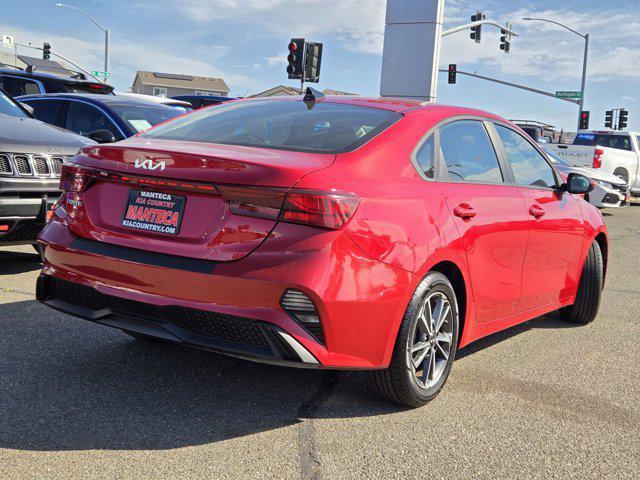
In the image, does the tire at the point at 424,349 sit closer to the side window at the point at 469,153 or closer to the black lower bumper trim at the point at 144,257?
the side window at the point at 469,153

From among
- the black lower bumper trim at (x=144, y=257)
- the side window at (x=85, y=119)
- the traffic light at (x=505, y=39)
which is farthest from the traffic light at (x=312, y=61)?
the traffic light at (x=505, y=39)

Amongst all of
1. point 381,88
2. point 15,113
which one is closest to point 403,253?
point 15,113

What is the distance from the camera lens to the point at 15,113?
7.42 metres

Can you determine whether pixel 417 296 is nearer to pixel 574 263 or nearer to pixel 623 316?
pixel 574 263

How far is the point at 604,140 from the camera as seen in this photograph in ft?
68.9

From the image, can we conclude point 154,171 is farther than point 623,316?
No

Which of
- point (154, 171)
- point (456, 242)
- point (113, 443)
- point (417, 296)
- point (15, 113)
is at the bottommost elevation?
point (113, 443)

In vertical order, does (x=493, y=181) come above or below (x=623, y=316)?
above

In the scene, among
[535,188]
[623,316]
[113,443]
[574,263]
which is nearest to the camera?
[113,443]

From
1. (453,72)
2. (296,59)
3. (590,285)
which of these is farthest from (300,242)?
(453,72)

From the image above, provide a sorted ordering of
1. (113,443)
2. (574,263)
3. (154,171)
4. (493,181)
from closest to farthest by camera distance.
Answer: (113,443) < (154,171) < (493,181) < (574,263)

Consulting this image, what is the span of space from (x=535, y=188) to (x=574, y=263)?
0.81 metres

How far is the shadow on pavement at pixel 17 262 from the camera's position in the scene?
644 centimetres

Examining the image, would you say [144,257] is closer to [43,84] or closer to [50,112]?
[50,112]
